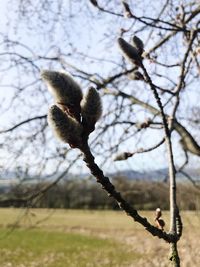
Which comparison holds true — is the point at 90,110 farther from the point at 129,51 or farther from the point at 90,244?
the point at 90,244

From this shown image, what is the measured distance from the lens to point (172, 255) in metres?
1.59

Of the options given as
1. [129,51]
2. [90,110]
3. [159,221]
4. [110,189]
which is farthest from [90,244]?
[90,110]

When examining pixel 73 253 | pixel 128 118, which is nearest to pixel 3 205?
pixel 128 118

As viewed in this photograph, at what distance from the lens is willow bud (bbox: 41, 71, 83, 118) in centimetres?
108

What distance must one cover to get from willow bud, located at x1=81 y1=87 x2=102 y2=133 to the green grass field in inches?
258

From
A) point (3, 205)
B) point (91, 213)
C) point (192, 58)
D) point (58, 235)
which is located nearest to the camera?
point (192, 58)

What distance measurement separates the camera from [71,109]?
1.11 m

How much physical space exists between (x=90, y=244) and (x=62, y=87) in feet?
117

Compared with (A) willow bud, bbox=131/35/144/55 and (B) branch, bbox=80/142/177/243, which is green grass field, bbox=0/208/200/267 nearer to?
(A) willow bud, bbox=131/35/144/55

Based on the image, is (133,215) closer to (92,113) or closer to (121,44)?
(92,113)

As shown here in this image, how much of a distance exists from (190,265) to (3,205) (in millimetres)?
8198

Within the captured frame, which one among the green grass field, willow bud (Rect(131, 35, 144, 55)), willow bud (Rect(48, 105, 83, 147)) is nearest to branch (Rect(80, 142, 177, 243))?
willow bud (Rect(48, 105, 83, 147))

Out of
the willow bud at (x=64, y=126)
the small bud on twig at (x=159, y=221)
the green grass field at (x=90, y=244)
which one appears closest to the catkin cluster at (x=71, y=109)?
the willow bud at (x=64, y=126)

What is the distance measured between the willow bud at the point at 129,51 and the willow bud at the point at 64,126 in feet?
1.82
